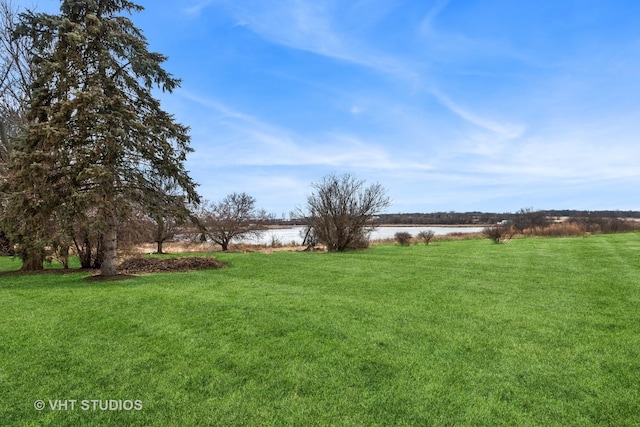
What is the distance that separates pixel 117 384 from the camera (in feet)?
11.6

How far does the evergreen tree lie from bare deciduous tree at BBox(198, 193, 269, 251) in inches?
600

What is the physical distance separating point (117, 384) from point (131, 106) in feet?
29.1

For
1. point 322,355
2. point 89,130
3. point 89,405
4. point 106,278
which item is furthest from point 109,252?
point 322,355

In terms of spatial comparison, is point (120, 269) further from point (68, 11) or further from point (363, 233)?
point (363, 233)

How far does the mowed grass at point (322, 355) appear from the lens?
3.09 m

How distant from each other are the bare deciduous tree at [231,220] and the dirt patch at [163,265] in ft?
44.0

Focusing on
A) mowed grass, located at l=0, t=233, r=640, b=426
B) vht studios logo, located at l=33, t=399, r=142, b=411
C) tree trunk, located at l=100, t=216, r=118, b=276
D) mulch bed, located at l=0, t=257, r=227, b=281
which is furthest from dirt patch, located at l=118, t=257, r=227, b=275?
vht studios logo, located at l=33, t=399, r=142, b=411

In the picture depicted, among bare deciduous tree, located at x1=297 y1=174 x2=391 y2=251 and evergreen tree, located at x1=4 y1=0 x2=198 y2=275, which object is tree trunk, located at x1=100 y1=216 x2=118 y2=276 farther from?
bare deciduous tree, located at x1=297 y1=174 x2=391 y2=251

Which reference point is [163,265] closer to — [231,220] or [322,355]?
[322,355]

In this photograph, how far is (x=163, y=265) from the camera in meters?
11.3

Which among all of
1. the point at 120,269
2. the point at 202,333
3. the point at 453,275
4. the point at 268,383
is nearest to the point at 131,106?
the point at 120,269

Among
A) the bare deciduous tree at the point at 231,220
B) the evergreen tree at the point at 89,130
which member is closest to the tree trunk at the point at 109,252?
the evergreen tree at the point at 89,130

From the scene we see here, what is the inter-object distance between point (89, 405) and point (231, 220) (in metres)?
24.2

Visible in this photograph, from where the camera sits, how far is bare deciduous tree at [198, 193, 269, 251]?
86.1ft
